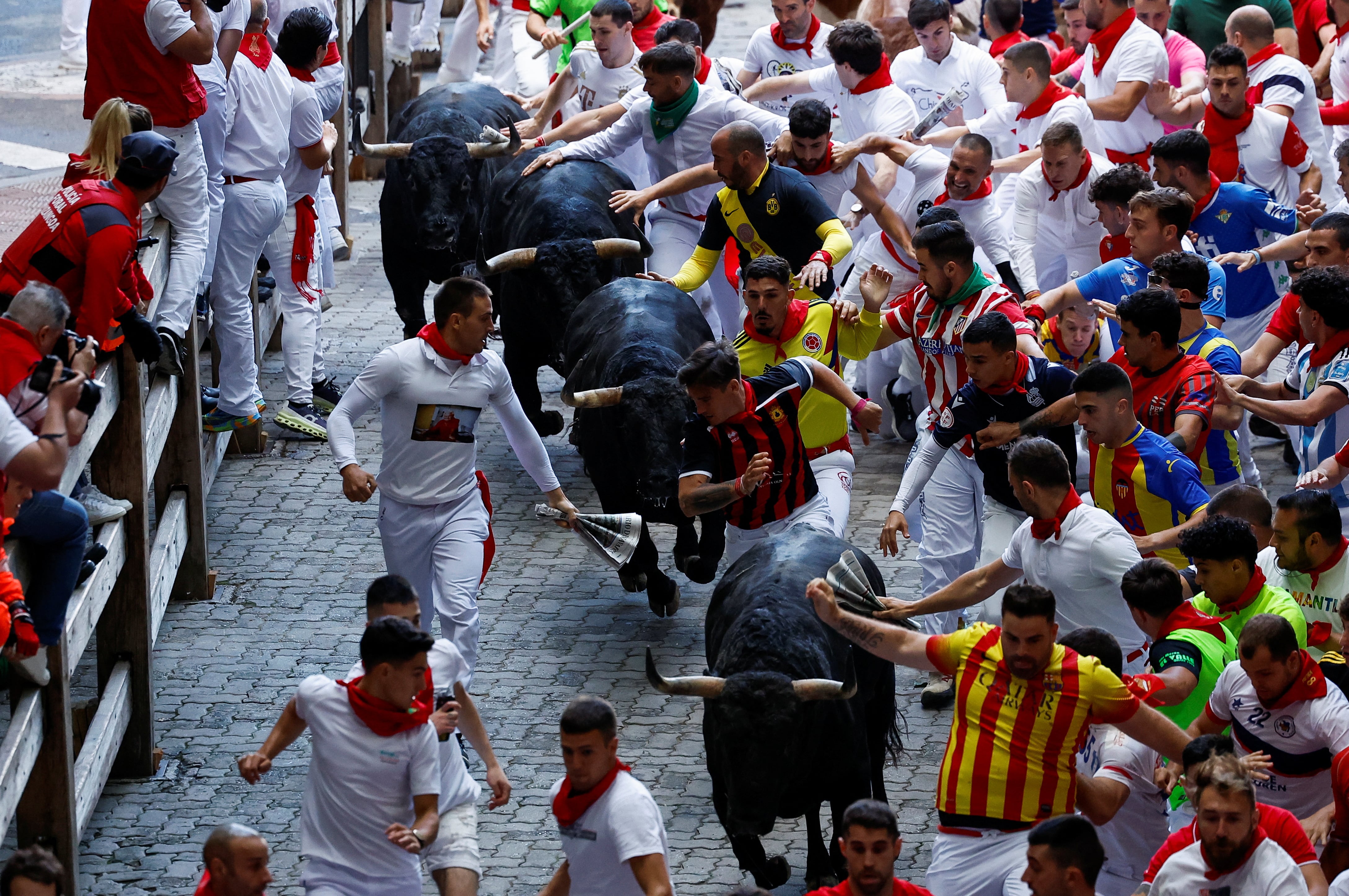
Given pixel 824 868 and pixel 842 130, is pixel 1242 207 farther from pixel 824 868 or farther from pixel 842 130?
pixel 824 868

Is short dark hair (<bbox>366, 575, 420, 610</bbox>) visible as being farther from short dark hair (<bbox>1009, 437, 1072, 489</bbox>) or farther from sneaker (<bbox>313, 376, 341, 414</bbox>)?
sneaker (<bbox>313, 376, 341, 414</bbox>)

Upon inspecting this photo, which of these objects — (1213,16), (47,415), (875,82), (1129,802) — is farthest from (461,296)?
(1213,16)

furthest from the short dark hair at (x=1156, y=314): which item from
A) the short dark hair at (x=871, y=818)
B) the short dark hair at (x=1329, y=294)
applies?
the short dark hair at (x=871, y=818)

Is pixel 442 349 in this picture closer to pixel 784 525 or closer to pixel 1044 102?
pixel 784 525

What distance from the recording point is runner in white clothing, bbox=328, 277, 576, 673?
303 inches

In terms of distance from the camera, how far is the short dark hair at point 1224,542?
6.55m

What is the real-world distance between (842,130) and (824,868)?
7.10 metres

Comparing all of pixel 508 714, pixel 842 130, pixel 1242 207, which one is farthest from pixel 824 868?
pixel 842 130

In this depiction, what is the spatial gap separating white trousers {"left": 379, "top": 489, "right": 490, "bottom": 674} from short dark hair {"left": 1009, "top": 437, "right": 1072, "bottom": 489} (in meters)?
2.54

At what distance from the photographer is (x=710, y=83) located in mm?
11695

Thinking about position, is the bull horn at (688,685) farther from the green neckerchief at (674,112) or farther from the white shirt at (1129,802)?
the green neckerchief at (674,112)

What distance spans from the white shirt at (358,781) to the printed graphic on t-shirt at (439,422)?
2173 mm

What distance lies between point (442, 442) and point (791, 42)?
6737mm

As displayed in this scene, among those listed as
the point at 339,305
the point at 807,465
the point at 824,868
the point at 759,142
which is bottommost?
the point at 339,305
